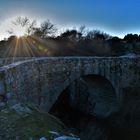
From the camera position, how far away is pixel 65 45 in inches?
1064

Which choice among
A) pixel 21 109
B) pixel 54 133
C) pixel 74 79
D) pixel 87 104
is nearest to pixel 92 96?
pixel 87 104

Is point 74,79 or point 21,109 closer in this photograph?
point 21,109

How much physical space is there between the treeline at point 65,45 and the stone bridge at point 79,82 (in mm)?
6982

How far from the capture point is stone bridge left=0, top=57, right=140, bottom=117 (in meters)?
8.62

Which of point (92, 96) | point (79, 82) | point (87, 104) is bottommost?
point (87, 104)

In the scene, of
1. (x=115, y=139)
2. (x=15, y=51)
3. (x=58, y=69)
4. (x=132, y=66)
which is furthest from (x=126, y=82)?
(x=15, y=51)

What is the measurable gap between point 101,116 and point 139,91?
2.93 metres

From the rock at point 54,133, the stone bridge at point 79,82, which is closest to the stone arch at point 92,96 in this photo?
the stone bridge at point 79,82

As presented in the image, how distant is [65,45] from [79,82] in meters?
8.13

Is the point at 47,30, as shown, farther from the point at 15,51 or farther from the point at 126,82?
the point at 126,82

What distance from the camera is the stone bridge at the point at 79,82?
8.62m

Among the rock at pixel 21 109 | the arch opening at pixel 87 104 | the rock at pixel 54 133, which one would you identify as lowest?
the arch opening at pixel 87 104

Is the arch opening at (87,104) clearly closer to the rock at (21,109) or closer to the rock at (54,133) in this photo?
the rock at (21,109)

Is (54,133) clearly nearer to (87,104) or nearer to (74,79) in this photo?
(74,79)
